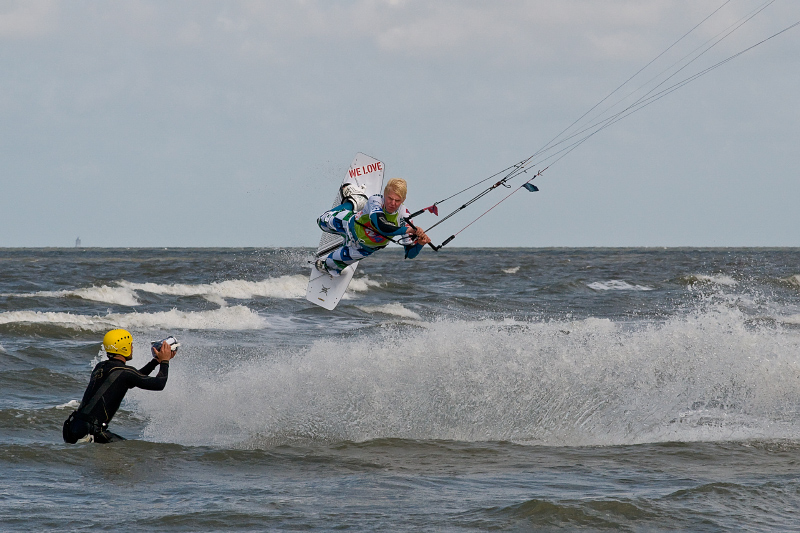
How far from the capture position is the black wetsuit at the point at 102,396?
8.11m

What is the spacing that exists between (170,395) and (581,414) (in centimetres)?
510

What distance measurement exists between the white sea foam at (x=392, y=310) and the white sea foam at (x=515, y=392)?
1194 centimetres

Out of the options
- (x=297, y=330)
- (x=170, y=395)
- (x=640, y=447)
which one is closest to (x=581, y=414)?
(x=640, y=447)

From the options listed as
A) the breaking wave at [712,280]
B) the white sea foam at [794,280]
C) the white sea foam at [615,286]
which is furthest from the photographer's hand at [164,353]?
the white sea foam at [794,280]

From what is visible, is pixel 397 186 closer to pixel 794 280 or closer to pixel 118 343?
pixel 118 343

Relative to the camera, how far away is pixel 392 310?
23500 millimetres

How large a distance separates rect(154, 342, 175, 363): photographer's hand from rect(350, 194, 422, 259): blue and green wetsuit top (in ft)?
8.23

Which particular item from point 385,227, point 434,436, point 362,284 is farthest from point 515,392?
point 362,284

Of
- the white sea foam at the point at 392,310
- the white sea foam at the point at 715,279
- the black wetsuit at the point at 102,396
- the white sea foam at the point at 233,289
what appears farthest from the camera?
the white sea foam at the point at 715,279

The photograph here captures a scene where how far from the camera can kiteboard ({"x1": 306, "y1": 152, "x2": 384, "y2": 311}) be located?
35.8 ft

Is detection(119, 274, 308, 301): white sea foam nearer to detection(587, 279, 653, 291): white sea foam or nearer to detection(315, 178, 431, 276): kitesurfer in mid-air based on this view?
detection(587, 279, 653, 291): white sea foam

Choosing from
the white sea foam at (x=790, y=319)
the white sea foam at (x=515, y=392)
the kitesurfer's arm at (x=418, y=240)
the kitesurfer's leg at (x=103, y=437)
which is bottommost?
the kitesurfer's leg at (x=103, y=437)

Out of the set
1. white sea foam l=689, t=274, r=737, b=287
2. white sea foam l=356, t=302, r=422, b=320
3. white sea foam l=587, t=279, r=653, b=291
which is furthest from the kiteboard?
white sea foam l=689, t=274, r=737, b=287

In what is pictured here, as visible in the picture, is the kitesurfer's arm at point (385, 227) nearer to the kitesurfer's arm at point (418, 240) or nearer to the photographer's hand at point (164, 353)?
the kitesurfer's arm at point (418, 240)
